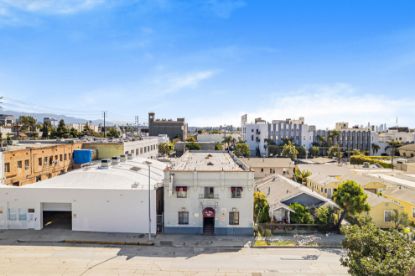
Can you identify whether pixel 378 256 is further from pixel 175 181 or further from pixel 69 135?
pixel 69 135

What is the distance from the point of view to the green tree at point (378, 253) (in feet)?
47.6

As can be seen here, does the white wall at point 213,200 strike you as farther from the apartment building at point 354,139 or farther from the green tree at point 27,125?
the apartment building at point 354,139

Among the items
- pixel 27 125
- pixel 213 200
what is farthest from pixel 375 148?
pixel 27 125

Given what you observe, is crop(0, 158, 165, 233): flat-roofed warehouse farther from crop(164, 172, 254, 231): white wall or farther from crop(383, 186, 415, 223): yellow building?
crop(383, 186, 415, 223): yellow building

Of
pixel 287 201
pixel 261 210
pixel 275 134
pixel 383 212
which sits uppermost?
pixel 275 134

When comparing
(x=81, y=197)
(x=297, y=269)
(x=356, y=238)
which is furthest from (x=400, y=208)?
(x=81, y=197)

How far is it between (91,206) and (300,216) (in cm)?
2158

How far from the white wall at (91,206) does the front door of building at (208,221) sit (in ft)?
16.5

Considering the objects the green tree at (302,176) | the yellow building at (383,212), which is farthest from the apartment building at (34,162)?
the yellow building at (383,212)

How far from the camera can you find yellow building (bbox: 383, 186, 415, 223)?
3481 centimetres

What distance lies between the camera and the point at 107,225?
29.9 metres

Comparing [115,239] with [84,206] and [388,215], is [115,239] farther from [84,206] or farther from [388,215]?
[388,215]

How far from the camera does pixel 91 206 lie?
29.9 metres

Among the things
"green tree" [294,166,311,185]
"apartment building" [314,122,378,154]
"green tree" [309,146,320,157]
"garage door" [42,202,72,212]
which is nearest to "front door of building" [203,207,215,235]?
"garage door" [42,202,72,212]
